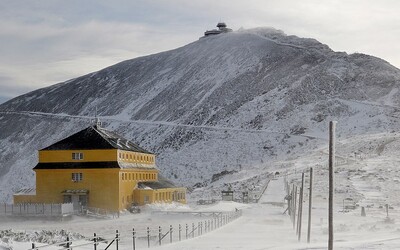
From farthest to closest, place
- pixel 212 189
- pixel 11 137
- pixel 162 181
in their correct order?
pixel 11 137
pixel 212 189
pixel 162 181

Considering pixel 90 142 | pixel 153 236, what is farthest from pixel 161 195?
pixel 153 236

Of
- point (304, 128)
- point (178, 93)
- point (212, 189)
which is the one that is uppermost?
point (178, 93)

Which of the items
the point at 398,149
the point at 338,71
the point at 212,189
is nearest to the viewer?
the point at 212,189

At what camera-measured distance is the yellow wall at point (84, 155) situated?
6547cm

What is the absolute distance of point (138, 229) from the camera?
4516cm

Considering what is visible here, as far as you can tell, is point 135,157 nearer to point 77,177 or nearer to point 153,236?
point 77,177

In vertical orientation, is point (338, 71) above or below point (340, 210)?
above

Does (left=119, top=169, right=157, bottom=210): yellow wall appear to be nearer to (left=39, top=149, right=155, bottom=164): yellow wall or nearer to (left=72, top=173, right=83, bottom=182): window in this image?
(left=39, top=149, right=155, bottom=164): yellow wall

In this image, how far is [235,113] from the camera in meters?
153

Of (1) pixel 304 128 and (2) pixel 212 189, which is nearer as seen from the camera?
(2) pixel 212 189

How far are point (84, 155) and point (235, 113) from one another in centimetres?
8911

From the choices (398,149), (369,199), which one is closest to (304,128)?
(398,149)

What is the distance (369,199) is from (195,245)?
3950cm

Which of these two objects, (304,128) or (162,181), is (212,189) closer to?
(162,181)
